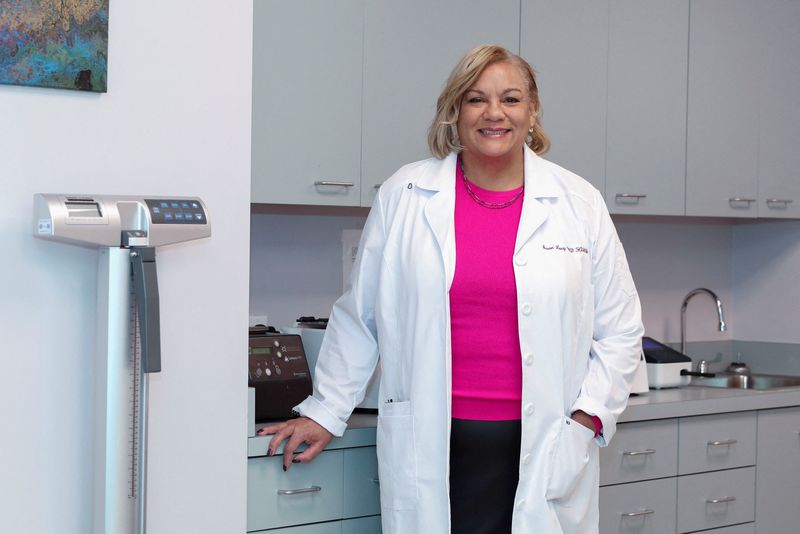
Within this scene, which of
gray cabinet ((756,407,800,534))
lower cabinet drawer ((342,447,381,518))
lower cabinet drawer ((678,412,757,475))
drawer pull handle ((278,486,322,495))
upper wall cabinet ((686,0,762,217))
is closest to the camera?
drawer pull handle ((278,486,322,495))

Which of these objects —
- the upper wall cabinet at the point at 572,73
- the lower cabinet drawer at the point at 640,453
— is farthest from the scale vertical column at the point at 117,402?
the upper wall cabinet at the point at 572,73

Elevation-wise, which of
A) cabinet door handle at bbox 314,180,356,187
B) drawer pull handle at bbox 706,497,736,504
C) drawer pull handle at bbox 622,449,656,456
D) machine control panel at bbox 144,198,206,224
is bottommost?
drawer pull handle at bbox 706,497,736,504

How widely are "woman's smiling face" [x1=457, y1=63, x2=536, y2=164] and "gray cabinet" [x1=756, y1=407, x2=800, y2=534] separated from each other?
1.58 m

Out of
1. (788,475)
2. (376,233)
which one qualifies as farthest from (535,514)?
(788,475)

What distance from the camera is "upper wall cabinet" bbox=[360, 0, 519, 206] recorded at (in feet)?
9.29

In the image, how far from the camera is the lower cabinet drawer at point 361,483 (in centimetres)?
240

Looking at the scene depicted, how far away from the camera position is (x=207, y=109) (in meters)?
1.99

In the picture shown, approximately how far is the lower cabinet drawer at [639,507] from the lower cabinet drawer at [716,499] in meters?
0.05

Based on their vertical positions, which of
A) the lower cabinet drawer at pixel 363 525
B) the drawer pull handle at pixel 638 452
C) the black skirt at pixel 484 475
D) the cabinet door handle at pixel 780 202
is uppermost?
the cabinet door handle at pixel 780 202

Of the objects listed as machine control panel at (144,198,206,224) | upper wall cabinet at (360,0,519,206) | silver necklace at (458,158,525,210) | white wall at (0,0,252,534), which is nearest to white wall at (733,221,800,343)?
upper wall cabinet at (360,0,519,206)

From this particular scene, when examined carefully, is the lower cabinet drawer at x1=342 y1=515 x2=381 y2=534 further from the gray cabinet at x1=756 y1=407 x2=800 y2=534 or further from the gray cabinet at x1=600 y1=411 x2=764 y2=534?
the gray cabinet at x1=756 y1=407 x2=800 y2=534

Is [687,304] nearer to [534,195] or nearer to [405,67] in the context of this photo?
[405,67]

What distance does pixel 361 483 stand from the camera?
243cm

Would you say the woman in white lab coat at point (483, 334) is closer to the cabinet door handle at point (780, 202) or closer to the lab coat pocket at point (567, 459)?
the lab coat pocket at point (567, 459)
